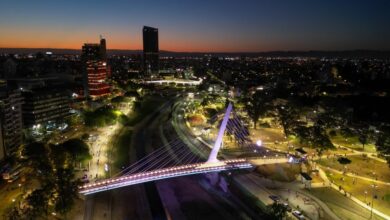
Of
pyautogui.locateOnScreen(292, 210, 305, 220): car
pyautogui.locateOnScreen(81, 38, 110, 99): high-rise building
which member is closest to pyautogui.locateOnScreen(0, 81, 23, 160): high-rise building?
pyautogui.locateOnScreen(292, 210, 305, 220): car

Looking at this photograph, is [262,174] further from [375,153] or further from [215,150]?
[375,153]

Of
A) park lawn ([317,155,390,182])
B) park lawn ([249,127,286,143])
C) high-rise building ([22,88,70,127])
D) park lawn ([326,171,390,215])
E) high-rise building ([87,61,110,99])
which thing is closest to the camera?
park lawn ([326,171,390,215])

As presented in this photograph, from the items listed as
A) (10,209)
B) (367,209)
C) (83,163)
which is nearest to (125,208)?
(10,209)

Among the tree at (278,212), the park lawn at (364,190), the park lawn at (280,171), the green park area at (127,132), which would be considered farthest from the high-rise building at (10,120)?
the park lawn at (364,190)

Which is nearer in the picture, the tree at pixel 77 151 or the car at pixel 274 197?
the car at pixel 274 197

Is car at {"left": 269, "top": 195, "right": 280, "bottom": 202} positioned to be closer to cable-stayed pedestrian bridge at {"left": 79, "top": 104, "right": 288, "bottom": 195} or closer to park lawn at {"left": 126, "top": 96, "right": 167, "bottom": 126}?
cable-stayed pedestrian bridge at {"left": 79, "top": 104, "right": 288, "bottom": 195}

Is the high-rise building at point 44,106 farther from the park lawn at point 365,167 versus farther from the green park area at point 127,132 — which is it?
the park lawn at point 365,167
